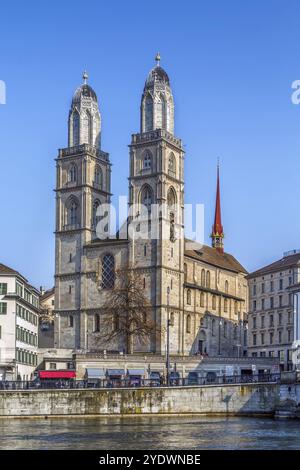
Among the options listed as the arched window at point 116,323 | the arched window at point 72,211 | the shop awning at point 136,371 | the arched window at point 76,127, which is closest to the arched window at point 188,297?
the arched window at point 116,323

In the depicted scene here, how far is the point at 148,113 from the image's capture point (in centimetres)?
12150

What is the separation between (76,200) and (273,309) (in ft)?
87.7

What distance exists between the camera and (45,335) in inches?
5674

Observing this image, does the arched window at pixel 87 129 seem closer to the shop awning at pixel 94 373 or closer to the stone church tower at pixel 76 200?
the stone church tower at pixel 76 200

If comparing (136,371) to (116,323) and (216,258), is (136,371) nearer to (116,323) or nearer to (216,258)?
(116,323)

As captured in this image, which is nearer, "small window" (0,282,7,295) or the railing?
the railing

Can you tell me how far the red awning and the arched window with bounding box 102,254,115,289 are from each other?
20.5m

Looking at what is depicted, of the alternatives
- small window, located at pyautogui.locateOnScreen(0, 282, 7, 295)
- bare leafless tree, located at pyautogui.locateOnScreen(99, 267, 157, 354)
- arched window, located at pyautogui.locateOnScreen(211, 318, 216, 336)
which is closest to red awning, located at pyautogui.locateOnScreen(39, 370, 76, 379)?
small window, located at pyautogui.locateOnScreen(0, 282, 7, 295)

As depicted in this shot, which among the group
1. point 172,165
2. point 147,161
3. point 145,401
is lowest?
point 145,401

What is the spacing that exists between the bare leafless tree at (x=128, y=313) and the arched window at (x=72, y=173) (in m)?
13.9

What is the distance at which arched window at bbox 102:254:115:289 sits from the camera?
392ft

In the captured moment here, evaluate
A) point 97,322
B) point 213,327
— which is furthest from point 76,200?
point 213,327

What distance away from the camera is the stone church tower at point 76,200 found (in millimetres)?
121500

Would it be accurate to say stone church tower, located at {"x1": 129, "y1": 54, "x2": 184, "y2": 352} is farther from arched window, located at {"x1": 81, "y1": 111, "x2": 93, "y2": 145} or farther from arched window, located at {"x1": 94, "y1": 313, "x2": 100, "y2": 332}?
arched window, located at {"x1": 94, "y1": 313, "x2": 100, "y2": 332}
